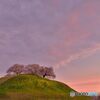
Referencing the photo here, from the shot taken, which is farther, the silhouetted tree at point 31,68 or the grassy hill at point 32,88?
the silhouetted tree at point 31,68

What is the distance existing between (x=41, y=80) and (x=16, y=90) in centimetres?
1759

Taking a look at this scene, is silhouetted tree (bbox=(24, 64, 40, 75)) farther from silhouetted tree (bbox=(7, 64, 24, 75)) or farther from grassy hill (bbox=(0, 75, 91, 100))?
grassy hill (bbox=(0, 75, 91, 100))

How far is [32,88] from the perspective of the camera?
139m

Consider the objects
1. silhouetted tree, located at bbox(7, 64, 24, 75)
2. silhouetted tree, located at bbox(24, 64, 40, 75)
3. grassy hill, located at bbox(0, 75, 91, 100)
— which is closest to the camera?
grassy hill, located at bbox(0, 75, 91, 100)

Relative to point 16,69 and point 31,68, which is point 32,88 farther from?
point 16,69

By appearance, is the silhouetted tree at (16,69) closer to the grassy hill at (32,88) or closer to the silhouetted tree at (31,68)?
the silhouetted tree at (31,68)

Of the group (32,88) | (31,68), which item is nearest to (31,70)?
(31,68)

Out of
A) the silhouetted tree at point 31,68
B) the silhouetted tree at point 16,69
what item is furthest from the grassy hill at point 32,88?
the silhouetted tree at point 31,68

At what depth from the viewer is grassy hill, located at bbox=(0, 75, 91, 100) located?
124 m

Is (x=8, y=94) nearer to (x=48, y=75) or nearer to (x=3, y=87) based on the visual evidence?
(x=3, y=87)

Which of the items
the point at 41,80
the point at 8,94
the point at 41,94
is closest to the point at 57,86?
the point at 41,80

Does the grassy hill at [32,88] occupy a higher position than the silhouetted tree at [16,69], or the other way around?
the silhouetted tree at [16,69]

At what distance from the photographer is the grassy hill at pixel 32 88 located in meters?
124

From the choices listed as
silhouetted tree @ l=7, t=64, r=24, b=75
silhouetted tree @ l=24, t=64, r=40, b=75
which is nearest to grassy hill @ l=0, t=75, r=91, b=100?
silhouetted tree @ l=7, t=64, r=24, b=75
